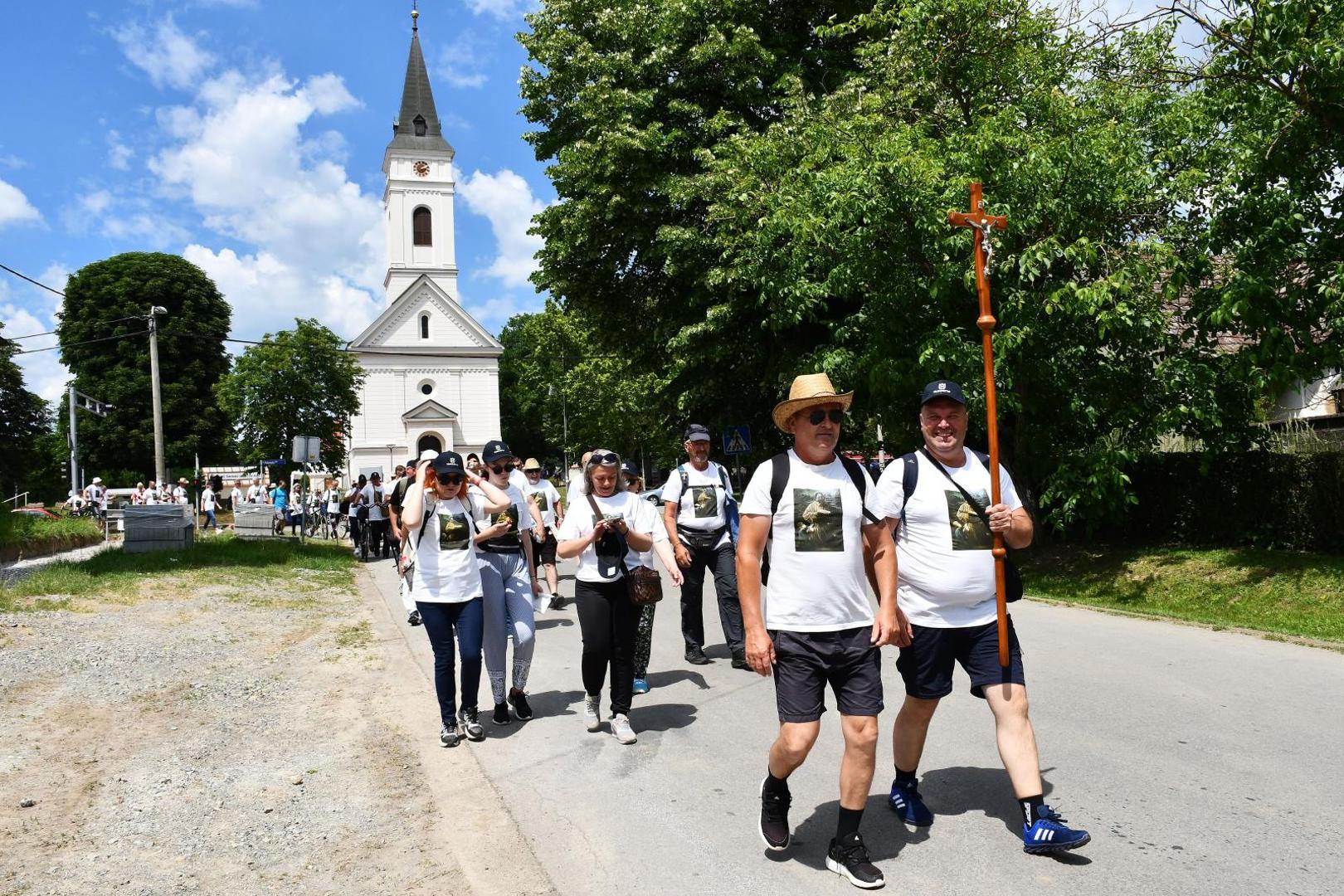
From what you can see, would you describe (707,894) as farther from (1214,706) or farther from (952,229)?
(952,229)

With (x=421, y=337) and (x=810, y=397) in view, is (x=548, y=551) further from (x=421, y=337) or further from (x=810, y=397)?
(x=421, y=337)

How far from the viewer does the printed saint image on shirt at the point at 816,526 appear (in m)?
3.97

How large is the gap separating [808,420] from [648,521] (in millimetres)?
2396

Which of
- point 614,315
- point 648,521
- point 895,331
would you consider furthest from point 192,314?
point 648,521

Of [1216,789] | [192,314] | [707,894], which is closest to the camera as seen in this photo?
[707,894]

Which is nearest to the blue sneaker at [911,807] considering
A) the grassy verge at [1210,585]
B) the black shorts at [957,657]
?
the black shorts at [957,657]

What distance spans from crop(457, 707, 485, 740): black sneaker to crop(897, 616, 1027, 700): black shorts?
9.74 ft

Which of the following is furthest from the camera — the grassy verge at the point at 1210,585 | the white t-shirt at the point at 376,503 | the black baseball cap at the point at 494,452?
the white t-shirt at the point at 376,503

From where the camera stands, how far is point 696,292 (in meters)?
18.9

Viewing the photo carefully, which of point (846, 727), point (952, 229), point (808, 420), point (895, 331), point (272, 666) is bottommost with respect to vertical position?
point (272, 666)

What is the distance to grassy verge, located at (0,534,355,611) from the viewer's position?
492 inches

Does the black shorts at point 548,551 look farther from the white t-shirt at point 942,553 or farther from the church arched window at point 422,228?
the church arched window at point 422,228

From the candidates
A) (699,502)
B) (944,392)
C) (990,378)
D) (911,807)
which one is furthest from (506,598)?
(990,378)

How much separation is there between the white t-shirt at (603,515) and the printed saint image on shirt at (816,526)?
2.30m
